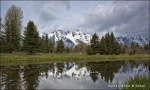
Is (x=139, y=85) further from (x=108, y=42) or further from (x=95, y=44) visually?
(x=108, y=42)

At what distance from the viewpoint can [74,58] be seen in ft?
215

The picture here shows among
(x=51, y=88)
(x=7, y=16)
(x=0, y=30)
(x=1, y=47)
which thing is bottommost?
(x=51, y=88)

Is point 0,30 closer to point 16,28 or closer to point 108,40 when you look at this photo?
point 16,28

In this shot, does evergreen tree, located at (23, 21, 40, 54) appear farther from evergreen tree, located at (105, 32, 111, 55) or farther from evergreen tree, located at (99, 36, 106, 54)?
evergreen tree, located at (105, 32, 111, 55)

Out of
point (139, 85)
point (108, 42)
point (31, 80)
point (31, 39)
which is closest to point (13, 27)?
point (31, 39)

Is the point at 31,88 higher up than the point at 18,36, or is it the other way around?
the point at 18,36

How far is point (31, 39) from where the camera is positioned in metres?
60.2

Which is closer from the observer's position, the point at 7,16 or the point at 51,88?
the point at 51,88

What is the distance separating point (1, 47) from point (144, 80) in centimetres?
5230

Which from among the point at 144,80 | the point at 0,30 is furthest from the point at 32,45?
the point at 144,80

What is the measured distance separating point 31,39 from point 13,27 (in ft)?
22.2

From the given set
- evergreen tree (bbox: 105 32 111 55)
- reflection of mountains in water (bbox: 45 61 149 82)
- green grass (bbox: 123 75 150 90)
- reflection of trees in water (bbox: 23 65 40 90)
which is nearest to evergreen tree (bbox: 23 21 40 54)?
reflection of mountains in water (bbox: 45 61 149 82)

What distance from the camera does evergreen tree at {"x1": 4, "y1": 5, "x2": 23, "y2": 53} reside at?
60438 millimetres

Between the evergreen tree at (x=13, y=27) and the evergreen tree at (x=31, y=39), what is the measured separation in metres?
2.68
